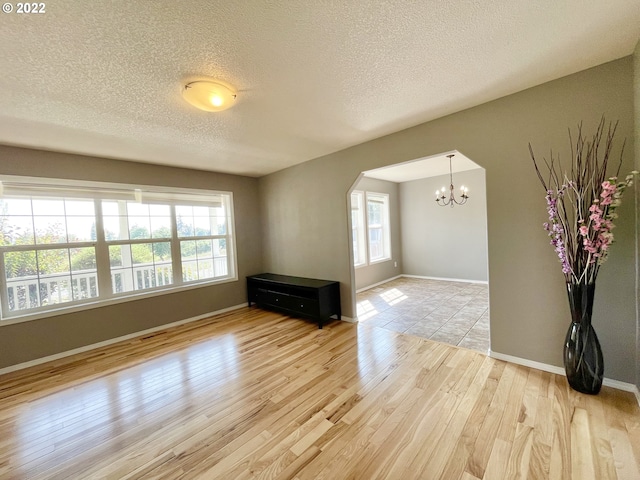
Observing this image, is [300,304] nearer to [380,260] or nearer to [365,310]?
[365,310]

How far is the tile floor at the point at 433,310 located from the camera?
303 cm

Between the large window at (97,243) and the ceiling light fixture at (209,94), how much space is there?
2.46 meters

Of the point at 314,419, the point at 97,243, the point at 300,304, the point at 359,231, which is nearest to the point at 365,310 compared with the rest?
the point at 300,304

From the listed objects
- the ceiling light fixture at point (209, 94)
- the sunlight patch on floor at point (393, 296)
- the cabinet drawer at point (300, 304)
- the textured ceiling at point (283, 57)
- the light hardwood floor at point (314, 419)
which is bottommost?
the sunlight patch on floor at point (393, 296)

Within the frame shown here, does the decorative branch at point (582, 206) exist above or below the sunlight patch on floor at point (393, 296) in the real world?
above

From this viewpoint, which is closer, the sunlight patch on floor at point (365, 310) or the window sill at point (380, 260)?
the sunlight patch on floor at point (365, 310)

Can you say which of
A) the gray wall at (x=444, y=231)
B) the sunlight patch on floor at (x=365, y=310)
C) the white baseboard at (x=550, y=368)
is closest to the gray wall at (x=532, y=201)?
the white baseboard at (x=550, y=368)

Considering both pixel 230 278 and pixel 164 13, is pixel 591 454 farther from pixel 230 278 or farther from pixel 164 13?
pixel 230 278

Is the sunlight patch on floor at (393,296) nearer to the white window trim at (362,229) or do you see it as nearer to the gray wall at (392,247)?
the gray wall at (392,247)

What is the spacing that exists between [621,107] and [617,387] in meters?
2.07

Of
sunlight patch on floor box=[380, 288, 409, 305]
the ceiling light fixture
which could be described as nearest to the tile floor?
sunlight patch on floor box=[380, 288, 409, 305]

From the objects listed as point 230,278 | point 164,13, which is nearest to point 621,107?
point 164,13

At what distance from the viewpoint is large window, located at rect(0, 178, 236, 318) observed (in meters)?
2.81

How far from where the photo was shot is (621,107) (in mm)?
1807
